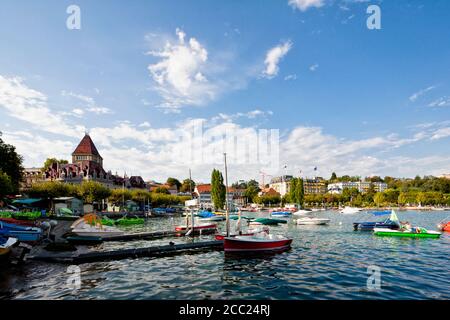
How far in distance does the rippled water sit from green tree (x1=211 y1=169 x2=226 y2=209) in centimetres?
6808

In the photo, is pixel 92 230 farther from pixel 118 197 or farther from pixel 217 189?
pixel 217 189

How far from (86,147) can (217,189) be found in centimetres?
6045

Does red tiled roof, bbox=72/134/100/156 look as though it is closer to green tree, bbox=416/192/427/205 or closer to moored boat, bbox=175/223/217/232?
moored boat, bbox=175/223/217/232

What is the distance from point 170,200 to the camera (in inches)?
4899

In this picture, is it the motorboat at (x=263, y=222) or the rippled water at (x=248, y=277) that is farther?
the motorboat at (x=263, y=222)

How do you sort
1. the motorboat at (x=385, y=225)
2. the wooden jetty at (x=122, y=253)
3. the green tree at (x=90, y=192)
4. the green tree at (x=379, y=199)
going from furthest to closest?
Result: 1. the green tree at (x=379, y=199)
2. the green tree at (x=90, y=192)
3. the motorboat at (x=385, y=225)
4. the wooden jetty at (x=122, y=253)

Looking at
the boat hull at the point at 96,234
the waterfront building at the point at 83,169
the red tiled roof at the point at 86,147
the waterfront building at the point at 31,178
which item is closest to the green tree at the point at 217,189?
the waterfront building at the point at 83,169

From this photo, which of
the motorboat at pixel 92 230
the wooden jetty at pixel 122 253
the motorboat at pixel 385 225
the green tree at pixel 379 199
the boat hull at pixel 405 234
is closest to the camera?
the wooden jetty at pixel 122 253

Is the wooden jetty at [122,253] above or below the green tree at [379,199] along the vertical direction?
above

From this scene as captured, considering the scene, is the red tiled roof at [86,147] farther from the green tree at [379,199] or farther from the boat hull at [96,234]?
the green tree at [379,199]

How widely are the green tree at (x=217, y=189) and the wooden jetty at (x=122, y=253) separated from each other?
211 ft

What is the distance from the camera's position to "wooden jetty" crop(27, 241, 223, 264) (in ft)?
78.0

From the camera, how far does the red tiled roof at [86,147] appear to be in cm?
11469
